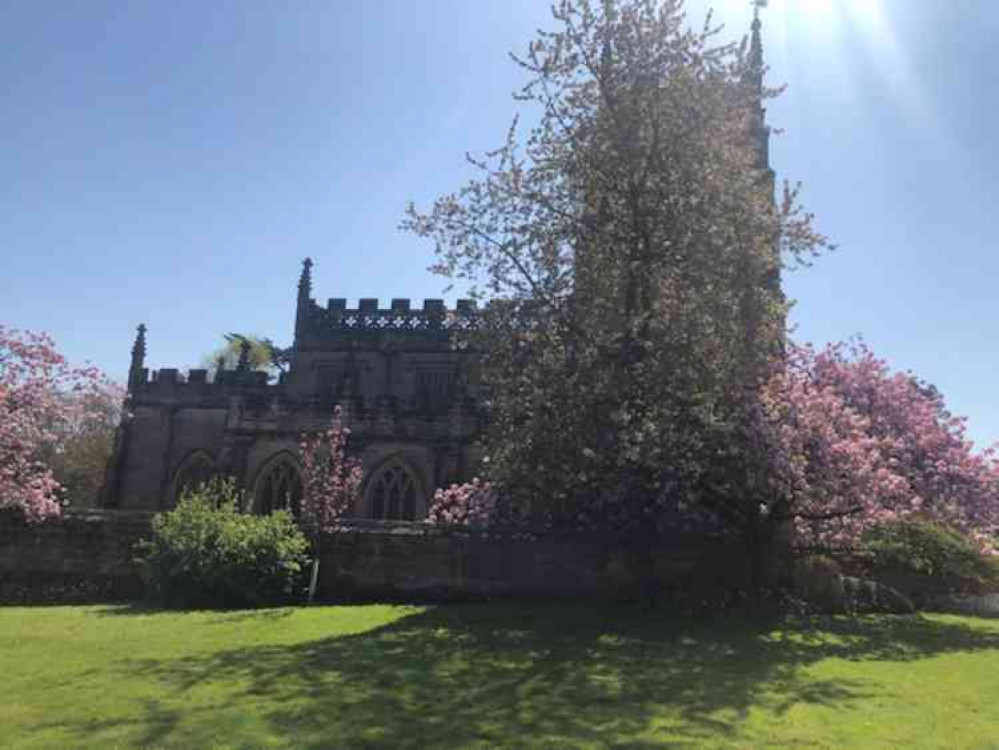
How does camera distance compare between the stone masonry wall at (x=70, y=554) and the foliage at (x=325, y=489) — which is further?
the stone masonry wall at (x=70, y=554)

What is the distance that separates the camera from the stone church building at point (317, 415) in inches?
1224

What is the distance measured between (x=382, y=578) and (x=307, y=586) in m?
1.43

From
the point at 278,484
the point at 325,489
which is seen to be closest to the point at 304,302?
the point at 278,484

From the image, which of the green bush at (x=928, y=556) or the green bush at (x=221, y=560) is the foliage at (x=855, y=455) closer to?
the green bush at (x=928, y=556)

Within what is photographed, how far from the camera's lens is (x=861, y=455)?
14.3m

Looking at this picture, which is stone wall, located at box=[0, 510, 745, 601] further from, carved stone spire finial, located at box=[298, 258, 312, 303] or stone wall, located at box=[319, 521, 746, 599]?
carved stone spire finial, located at box=[298, 258, 312, 303]

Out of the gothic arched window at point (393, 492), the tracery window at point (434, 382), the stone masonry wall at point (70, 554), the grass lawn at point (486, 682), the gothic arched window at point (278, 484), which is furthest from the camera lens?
the tracery window at point (434, 382)

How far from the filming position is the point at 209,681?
28.2 feet

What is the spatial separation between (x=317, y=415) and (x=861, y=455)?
2174 cm

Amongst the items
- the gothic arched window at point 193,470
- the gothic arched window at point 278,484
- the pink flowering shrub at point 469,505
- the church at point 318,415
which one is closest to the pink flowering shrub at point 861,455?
the pink flowering shrub at point 469,505

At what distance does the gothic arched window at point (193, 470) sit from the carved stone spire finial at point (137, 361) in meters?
4.15

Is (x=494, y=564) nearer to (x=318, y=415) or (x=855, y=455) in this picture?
(x=855, y=455)

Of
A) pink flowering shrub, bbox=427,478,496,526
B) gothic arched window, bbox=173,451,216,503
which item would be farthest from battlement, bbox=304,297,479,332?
pink flowering shrub, bbox=427,478,496,526

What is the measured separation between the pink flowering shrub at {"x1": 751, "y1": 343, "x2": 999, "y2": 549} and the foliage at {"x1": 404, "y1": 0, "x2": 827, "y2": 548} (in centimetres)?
86
